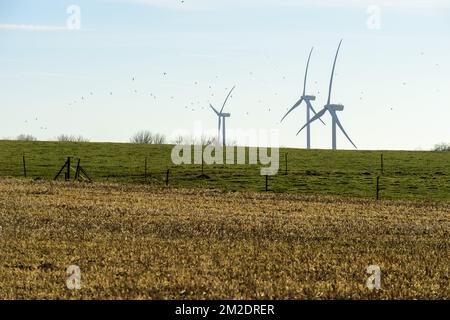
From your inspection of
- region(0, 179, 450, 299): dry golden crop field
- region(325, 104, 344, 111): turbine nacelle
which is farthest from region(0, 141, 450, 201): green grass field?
region(0, 179, 450, 299): dry golden crop field

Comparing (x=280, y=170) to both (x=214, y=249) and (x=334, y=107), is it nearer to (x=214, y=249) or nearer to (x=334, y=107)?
(x=334, y=107)

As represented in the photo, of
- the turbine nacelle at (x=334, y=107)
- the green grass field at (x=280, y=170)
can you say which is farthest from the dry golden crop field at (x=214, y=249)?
the turbine nacelle at (x=334, y=107)

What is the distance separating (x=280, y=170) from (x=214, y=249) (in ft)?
221

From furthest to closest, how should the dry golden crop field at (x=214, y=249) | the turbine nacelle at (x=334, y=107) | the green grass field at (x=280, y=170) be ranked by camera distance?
1. the turbine nacelle at (x=334, y=107)
2. the green grass field at (x=280, y=170)
3. the dry golden crop field at (x=214, y=249)

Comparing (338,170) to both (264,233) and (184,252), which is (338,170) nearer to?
(264,233)

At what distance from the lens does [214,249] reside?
25953 mm

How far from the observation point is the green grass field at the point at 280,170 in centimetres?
7606

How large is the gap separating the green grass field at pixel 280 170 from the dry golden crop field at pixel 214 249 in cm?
2617

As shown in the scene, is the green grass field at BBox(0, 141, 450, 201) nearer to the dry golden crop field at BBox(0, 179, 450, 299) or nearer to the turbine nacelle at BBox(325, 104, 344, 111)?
the turbine nacelle at BBox(325, 104, 344, 111)

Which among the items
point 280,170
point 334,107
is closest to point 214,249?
point 280,170

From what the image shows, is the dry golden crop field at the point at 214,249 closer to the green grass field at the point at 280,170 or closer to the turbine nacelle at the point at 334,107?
the green grass field at the point at 280,170
